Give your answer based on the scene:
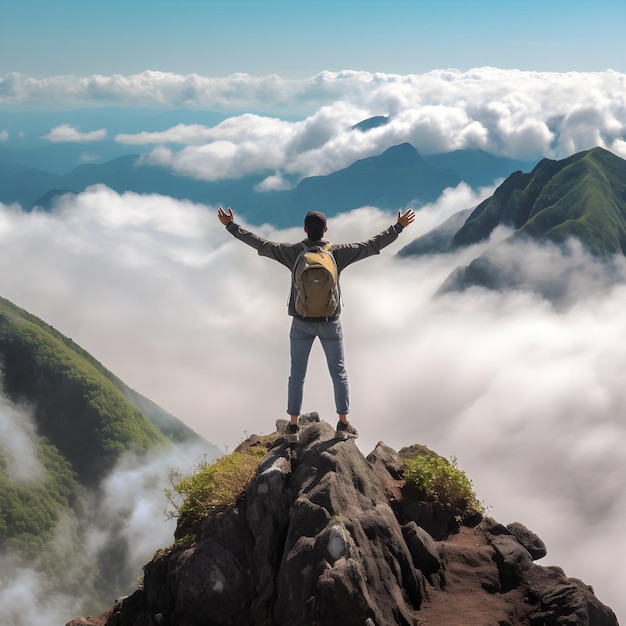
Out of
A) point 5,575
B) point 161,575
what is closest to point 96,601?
point 5,575

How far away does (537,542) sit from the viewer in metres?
13.1

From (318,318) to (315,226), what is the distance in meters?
1.85

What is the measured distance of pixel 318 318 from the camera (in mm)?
12008

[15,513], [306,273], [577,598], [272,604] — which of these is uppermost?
[15,513]

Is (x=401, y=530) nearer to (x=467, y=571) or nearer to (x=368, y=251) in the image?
(x=467, y=571)

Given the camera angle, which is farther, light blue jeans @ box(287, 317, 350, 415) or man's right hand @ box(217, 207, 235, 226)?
man's right hand @ box(217, 207, 235, 226)

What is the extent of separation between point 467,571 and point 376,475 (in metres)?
2.82

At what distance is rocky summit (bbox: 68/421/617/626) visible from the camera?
993cm

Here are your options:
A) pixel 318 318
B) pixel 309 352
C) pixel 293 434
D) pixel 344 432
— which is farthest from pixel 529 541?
pixel 318 318

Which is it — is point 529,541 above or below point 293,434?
below

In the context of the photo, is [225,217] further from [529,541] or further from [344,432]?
[529,541]

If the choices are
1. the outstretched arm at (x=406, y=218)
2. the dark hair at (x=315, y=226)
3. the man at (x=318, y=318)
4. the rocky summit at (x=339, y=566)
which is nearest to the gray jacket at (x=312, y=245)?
the man at (x=318, y=318)

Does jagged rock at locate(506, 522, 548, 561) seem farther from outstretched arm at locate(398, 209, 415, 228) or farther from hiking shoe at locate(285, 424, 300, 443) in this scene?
outstretched arm at locate(398, 209, 415, 228)

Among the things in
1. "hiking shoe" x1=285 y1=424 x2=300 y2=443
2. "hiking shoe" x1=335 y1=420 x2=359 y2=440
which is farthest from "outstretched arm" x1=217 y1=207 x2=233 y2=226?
"hiking shoe" x1=335 y1=420 x2=359 y2=440
